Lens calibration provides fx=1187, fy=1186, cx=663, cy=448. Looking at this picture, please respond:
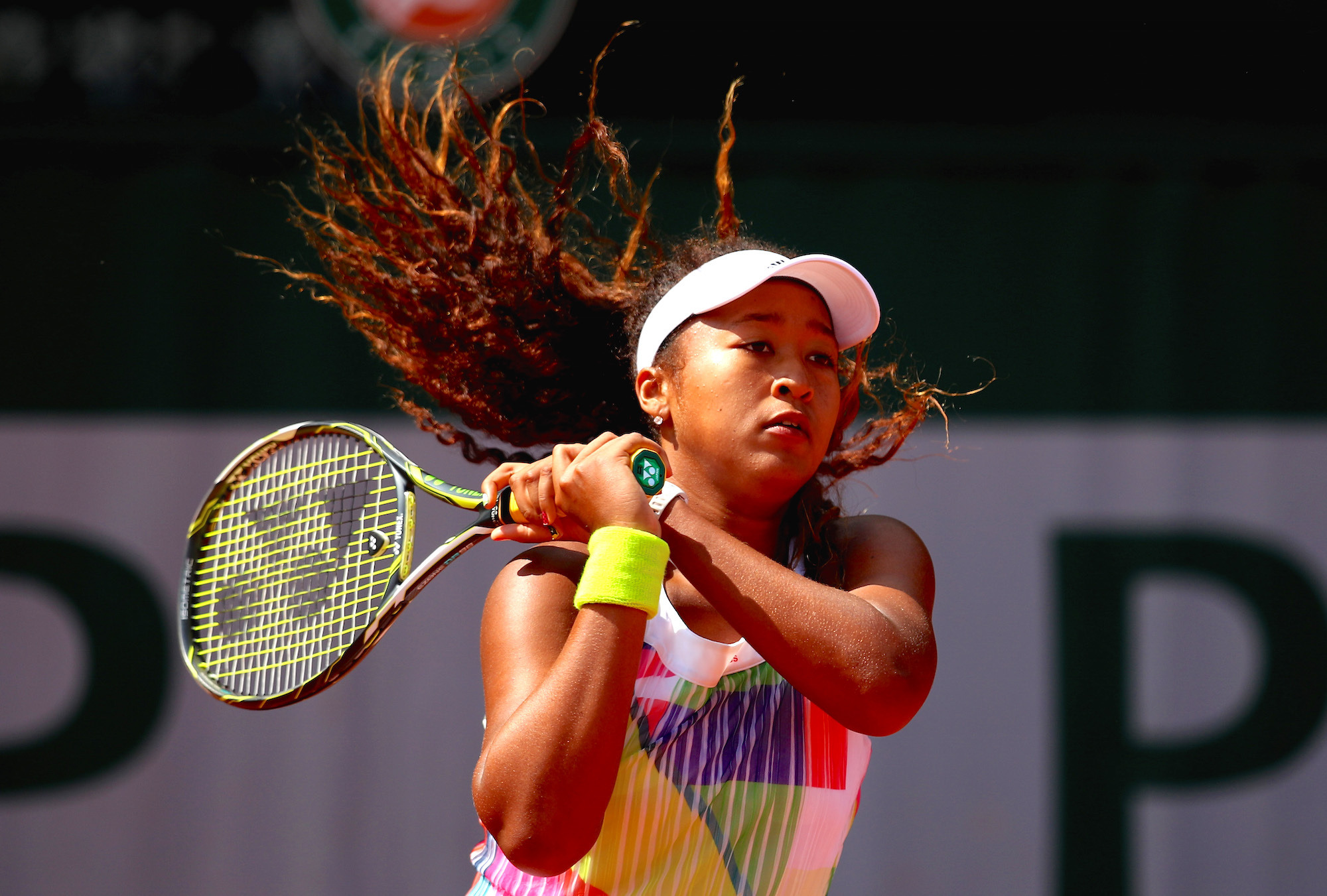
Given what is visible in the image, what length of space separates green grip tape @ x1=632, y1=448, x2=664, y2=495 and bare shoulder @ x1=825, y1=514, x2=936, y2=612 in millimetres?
326

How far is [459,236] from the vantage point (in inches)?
84.2

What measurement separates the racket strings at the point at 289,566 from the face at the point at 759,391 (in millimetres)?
509

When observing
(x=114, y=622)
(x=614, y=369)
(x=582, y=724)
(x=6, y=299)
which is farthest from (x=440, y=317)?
(x=6, y=299)

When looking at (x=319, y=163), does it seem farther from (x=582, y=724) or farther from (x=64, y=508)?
(x=64, y=508)

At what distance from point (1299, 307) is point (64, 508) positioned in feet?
15.3

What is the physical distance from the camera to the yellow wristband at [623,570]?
1404mm

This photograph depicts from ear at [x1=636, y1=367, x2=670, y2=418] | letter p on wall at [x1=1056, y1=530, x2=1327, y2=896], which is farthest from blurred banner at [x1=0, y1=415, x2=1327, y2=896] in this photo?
ear at [x1=636, y1=367, x2=670, y2=418]

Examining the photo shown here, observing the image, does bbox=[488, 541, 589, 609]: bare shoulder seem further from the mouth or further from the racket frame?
the mouth

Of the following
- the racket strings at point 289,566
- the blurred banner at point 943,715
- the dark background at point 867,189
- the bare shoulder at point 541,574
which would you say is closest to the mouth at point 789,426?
the bare shoulder at point 541,574

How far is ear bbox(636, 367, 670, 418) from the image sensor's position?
6.12 ft

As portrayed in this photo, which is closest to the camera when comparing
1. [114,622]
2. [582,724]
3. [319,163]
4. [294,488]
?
[582,724]

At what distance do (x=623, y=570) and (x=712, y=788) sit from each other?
1.24 feet

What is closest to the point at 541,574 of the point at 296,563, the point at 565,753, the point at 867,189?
the point at 565,753

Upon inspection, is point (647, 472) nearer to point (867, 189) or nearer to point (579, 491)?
point (579, 491)
